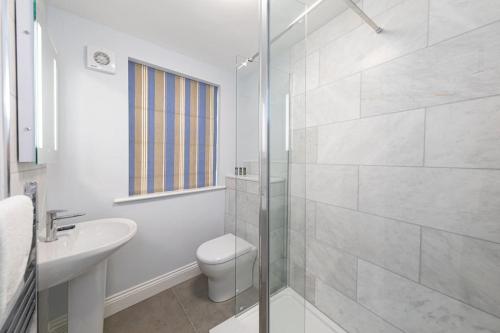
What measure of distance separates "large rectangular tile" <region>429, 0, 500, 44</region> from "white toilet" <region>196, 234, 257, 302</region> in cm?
177

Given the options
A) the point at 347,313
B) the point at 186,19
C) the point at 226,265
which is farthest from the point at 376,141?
the point at 186,19

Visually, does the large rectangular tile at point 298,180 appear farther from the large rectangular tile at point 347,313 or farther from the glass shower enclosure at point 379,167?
the large rectangular tile at point 347,313

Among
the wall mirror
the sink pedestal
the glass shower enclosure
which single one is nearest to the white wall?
the sink pedestal

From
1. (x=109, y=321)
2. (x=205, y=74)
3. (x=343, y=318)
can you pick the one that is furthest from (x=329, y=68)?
(x=109, y=321)

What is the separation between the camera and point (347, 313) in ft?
3.72

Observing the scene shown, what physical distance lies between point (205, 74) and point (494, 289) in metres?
2.39

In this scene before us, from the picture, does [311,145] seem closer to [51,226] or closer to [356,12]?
[356,12]

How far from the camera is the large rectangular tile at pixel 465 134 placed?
686 mm

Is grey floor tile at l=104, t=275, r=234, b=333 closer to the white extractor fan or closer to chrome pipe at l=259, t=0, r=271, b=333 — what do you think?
chrome pipe at l=259, t=0, r=271, b=333

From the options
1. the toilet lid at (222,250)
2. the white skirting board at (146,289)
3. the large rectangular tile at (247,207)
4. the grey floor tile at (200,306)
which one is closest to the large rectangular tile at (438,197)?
the large rectangular tile at (247,207)

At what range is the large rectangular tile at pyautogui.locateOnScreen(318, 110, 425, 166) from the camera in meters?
0.88

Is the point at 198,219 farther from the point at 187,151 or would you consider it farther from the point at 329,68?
the point at 329,68

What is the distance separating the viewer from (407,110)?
0.90 metres

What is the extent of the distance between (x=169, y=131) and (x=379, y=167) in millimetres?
1762
